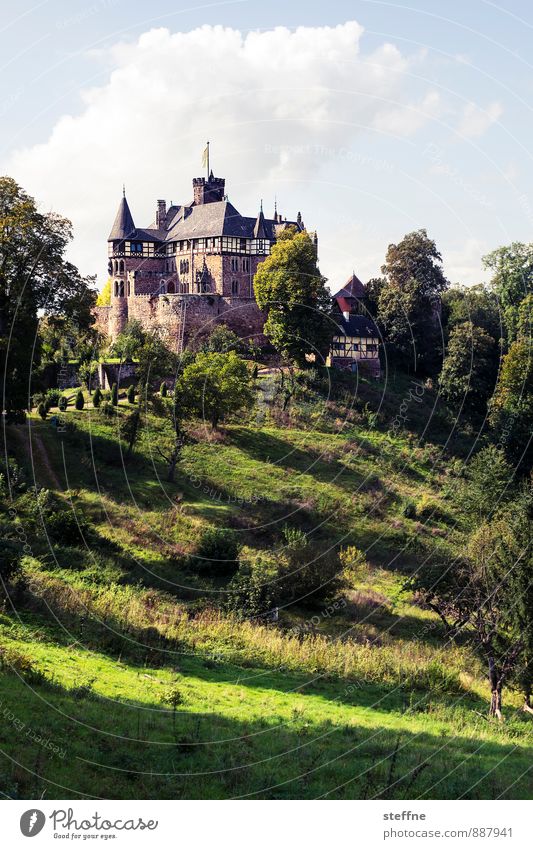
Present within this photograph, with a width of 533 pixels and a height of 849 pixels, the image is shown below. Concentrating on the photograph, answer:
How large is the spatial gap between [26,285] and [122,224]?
4323cm

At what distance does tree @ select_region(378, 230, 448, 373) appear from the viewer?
274ft

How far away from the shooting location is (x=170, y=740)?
23391 millimetres

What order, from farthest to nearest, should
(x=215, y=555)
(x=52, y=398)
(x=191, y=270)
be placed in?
(x=191, y=270), (x=52, y=398), (x=215, y=555)

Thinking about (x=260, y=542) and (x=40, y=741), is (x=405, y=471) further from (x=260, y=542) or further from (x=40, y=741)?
(x=40, y=741)

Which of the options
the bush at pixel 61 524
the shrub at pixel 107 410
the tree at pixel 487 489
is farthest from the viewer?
the shrub at pixel 107 410

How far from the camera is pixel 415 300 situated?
82.9 metres

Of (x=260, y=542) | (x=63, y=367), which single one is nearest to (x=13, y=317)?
(x=260, y=542)

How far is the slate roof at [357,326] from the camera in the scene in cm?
8056

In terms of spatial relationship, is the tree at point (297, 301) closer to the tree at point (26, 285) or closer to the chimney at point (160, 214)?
the chimney at point (160, 214)

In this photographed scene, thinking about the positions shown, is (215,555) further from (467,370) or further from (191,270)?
(191,270)

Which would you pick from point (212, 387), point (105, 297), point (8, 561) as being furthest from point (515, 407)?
point (105, 297)

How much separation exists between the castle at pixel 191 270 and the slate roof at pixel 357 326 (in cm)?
779

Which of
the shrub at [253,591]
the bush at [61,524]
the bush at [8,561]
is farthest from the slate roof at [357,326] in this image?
the bush at [8,561]
